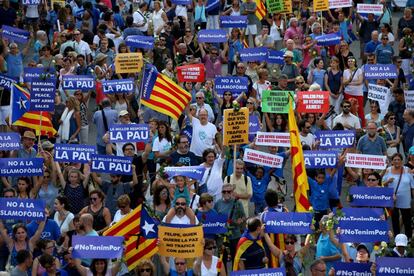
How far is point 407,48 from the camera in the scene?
29.0 m

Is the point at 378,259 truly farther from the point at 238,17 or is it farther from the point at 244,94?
the point at 238,17

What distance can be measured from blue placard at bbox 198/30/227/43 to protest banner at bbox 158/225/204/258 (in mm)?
11131

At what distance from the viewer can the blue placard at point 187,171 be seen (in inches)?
823

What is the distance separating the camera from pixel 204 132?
926 inches

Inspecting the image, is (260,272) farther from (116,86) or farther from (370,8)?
(370,8)

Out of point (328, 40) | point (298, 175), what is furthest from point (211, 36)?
A: point (298, 175)

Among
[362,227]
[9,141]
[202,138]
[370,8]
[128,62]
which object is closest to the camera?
[362,227]

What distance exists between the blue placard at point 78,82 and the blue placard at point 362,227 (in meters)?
7.95

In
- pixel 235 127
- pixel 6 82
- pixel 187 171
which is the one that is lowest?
pixel 187 171

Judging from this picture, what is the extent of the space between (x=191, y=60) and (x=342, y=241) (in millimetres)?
9794

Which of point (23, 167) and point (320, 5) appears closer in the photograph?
point (23, 167)

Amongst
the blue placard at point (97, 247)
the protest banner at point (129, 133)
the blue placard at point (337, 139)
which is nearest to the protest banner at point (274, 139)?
the blue placard at point (337, 139)

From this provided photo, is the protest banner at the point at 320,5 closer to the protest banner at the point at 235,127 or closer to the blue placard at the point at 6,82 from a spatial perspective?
the blue placard at the point at 6,82

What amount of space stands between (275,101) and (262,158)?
2.38 m
